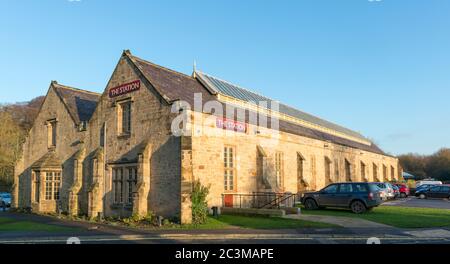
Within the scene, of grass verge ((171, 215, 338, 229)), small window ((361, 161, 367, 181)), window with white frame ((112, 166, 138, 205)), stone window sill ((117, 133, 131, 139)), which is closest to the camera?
grass verge ((171, 215, 338, 229))

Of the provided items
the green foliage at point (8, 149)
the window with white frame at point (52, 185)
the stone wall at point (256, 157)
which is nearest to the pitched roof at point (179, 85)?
the stone wall at point (256, 157)

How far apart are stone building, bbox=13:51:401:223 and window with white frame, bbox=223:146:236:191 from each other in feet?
0.19

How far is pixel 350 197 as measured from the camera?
21234mm

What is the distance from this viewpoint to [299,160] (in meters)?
29.7

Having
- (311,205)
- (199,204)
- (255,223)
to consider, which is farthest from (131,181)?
(311,205)

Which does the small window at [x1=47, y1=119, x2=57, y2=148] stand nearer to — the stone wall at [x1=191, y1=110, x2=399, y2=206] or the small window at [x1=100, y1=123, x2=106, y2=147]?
the small window at [x1=100, y1=123, x2=106, y2=147]

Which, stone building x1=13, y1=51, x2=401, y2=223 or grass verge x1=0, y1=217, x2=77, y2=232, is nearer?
grass verge x1=0, y1=217, x2=77, y2=232

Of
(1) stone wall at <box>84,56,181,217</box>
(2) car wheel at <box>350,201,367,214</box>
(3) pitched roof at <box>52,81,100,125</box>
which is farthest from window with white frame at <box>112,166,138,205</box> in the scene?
(2) car wheel at <box>350,201,367,214</box>

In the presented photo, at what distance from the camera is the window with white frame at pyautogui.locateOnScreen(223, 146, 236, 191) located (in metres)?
21.7

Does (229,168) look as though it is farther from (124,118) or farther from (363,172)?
(363,172)

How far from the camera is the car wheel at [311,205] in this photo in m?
23.0

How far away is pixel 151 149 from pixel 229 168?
4.86 m

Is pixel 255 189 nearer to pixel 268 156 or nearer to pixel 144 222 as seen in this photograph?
pixel 268 156

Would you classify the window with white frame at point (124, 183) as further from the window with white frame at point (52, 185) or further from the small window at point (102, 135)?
the window with white frame at point (52, 185)
